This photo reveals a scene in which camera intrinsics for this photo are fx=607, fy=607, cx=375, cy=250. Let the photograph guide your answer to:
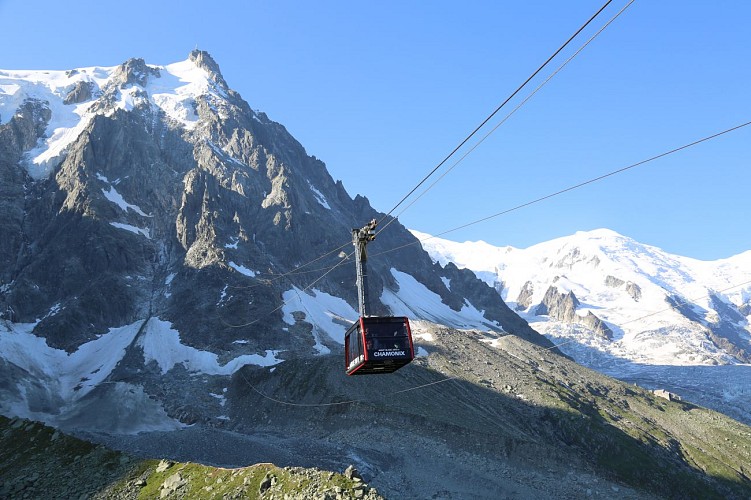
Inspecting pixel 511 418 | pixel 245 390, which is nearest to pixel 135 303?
pixel 245 390

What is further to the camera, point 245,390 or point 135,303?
point 135,303

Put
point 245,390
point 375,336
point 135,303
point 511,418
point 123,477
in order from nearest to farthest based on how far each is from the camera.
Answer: point 375,336, point 123,477, point 245,390, point 511,418, point 135,303

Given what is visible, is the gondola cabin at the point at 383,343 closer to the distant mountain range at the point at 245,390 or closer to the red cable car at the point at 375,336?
the red cable car at the point at 375,336

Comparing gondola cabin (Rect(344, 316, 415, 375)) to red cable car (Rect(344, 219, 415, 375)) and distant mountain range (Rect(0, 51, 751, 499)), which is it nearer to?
red cable car (Rect(344, 219, 415, 375))

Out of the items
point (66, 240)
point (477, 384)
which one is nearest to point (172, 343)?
point (66, 240)

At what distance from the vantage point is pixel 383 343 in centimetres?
3681

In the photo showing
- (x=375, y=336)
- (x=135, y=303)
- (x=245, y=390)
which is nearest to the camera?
(x=375, y=336)

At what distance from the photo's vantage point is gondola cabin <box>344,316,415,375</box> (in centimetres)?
3647

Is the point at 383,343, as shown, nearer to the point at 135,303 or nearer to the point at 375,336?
the point at 375,336

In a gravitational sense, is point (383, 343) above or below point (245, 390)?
above

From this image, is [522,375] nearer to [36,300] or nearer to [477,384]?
[477,384]

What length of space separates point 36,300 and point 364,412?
102445 millimetres

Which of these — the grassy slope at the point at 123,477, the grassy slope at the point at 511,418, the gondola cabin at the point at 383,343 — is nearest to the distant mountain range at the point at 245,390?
the grassy slope at the point at 123,477

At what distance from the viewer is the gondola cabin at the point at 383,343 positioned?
3647 centimetres
